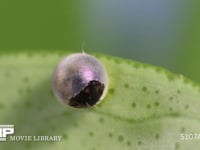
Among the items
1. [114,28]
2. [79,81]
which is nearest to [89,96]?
[79,81]

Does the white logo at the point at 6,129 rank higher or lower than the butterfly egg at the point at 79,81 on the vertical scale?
lower

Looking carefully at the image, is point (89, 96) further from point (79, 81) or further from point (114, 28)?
point (114, 28)

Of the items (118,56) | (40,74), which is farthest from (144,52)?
(40,74)

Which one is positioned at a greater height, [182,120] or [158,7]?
[158,7]

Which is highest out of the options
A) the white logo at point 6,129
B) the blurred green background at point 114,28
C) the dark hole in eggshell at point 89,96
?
the blurred green background at point 114,28

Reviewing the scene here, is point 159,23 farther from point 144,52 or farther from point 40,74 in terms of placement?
point 40,74
